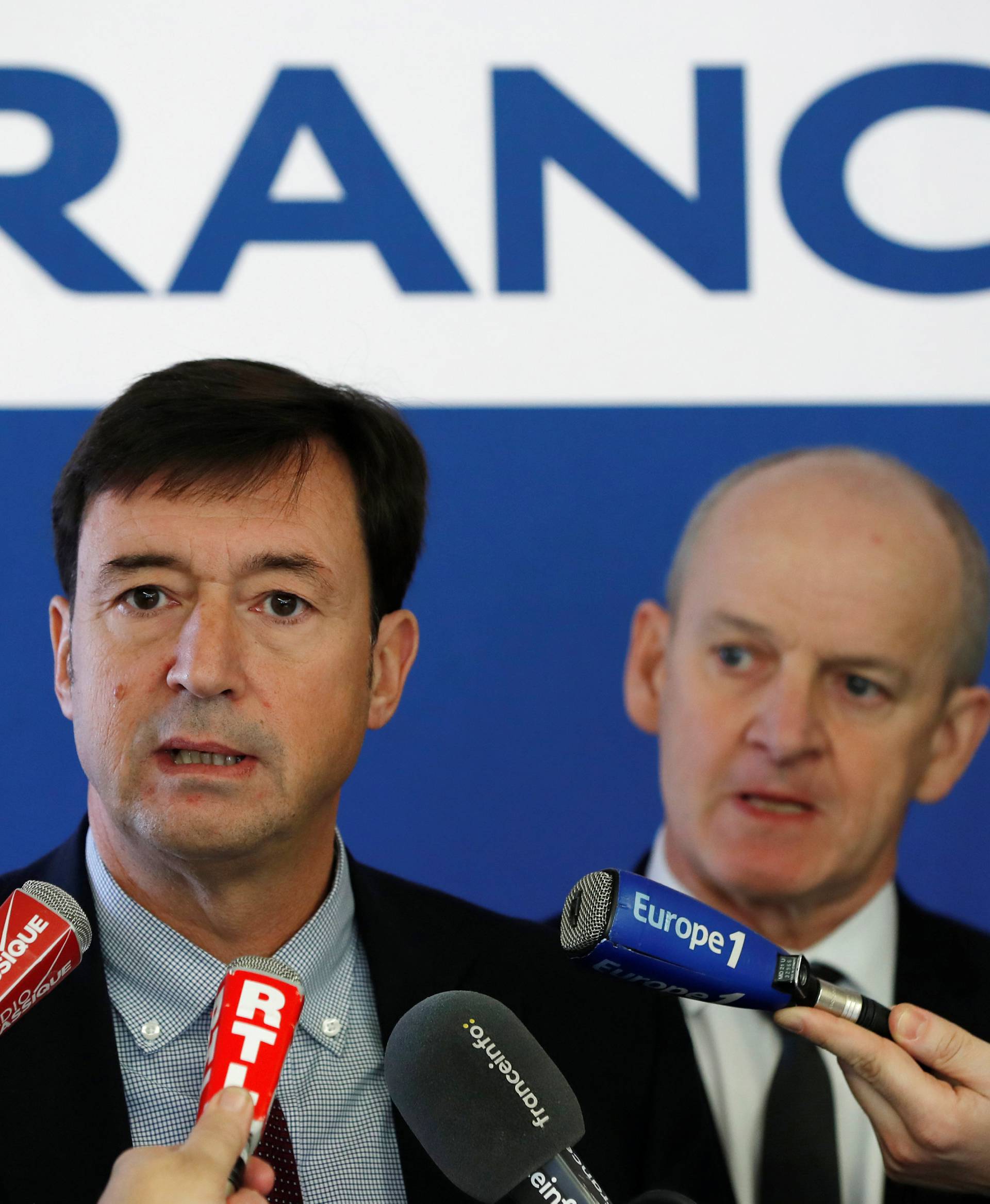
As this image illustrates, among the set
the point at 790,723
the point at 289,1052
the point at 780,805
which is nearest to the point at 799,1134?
the point at 780,805

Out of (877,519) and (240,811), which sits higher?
(877,519)

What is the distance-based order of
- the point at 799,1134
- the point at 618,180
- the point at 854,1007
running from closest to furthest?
the point at 854,1007
the point at 799,1134
the point at 618,180

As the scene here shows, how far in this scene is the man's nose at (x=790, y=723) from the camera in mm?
2670

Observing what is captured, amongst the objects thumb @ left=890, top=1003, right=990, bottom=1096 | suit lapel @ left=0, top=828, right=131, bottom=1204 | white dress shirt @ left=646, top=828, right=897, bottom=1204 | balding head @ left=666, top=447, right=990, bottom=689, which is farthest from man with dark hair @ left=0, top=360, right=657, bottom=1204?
balding head @ left=666, top=447, right=990, bottom=689

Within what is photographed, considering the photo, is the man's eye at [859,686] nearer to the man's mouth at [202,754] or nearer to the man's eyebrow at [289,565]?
the man's eyebrow at [289,565]

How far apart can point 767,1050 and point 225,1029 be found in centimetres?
141

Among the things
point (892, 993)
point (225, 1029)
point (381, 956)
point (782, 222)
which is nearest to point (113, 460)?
point (381, 956)

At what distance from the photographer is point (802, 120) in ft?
9.64

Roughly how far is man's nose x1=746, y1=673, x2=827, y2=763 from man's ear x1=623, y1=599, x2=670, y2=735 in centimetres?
19

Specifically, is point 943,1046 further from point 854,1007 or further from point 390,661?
point 390,661

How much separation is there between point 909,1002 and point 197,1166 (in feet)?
5.46

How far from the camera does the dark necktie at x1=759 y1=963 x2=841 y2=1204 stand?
8.33ft

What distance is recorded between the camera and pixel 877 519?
2.80 meters

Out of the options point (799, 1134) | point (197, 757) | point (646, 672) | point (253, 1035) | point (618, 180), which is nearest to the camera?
point (253, 1035)
